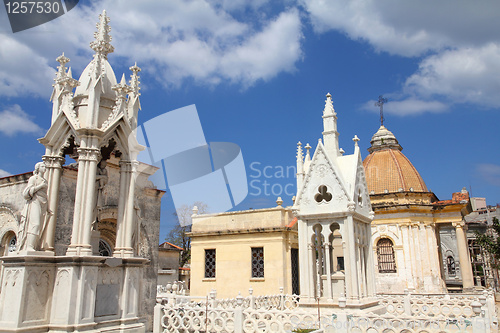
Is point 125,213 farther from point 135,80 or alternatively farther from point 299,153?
point 299,153

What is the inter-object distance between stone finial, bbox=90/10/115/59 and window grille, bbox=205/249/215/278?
1630 cm

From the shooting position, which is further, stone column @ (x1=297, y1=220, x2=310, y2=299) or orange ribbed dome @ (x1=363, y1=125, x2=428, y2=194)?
orange ribbed dome @ (x1=363, y1=125, x2=428, y2=194)

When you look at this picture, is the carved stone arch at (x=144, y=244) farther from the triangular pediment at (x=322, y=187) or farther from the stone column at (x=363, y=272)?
the stone column at (x=363, y=272)

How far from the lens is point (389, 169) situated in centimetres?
3148

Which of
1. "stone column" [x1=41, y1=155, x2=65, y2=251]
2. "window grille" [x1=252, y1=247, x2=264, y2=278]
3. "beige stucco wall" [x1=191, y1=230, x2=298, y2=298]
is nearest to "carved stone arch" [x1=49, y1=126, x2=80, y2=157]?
"stone column" [x1=41, y1=155, x2=65, y2=251]

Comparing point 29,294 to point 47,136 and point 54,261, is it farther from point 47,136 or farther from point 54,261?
point 47,136

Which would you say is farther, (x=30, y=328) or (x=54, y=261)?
(x=54, y=261)

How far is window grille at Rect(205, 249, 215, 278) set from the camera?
2367 centimetres

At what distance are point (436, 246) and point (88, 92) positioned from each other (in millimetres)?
26117

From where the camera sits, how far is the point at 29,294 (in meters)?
7.85

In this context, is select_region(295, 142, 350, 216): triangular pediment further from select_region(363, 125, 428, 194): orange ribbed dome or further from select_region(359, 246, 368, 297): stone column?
select_region(363, 125, 428, 194): orange ribbed dome

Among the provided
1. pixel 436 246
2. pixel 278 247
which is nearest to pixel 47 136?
pixel 278 247

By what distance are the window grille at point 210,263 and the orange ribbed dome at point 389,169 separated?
1410 cm

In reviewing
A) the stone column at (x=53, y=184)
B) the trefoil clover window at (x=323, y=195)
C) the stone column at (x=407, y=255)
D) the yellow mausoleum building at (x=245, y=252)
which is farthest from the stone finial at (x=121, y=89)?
the stone column at (x=407, y=255)
